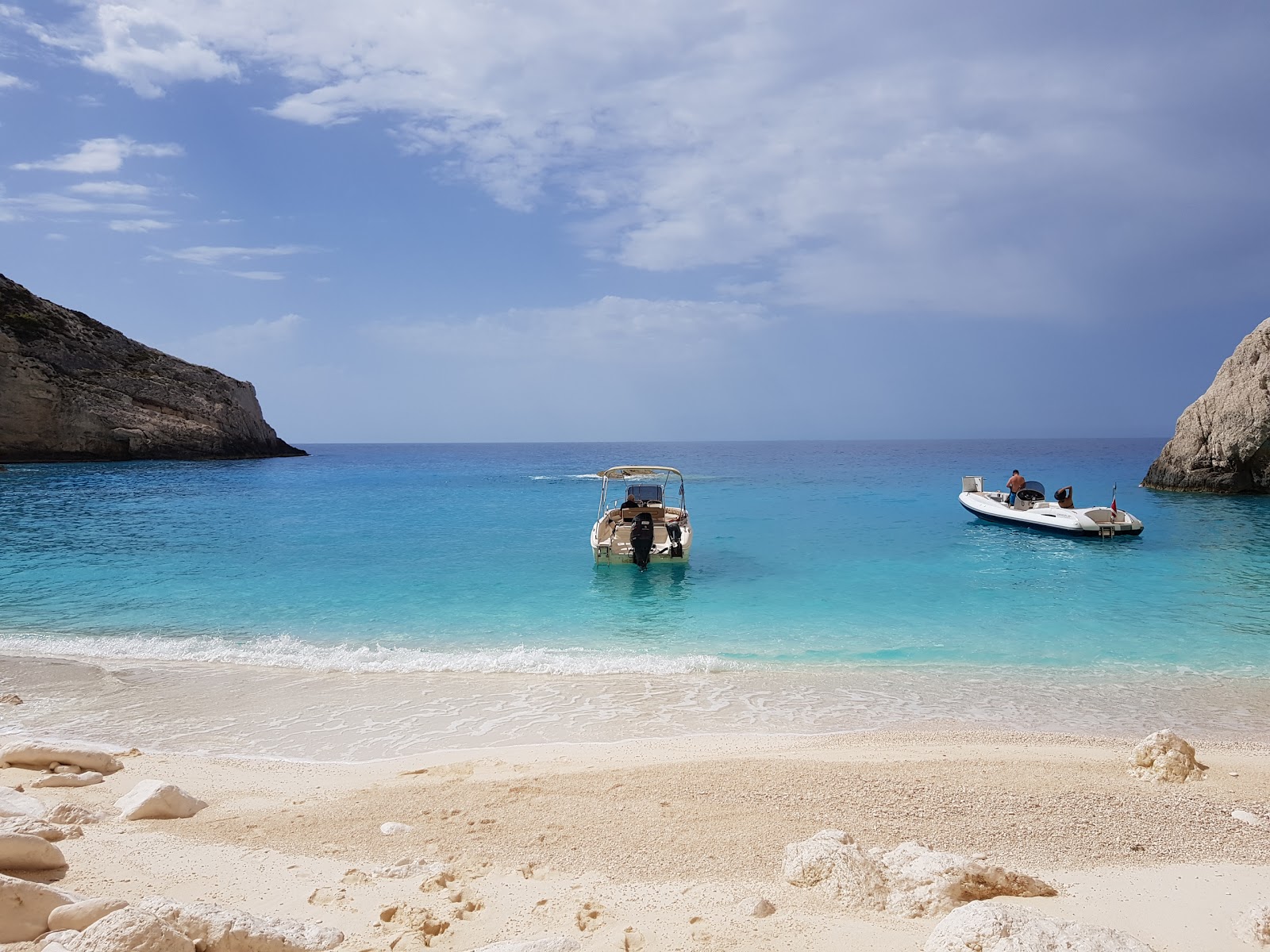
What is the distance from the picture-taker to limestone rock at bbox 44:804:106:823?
4820mm

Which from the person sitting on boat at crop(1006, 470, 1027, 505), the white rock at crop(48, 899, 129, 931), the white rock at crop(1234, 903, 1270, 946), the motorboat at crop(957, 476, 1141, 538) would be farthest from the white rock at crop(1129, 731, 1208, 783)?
the person sitting on boat at crop(1006, 470, 1027, 505)

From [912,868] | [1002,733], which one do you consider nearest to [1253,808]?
[1002,733]

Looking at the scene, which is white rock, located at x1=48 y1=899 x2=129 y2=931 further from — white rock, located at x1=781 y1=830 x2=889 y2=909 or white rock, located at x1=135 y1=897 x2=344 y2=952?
white rock, located at x1=781 y1=830 x2=889 y2=909

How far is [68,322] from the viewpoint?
64.6 m

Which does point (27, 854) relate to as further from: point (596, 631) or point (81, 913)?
point (596, 631)

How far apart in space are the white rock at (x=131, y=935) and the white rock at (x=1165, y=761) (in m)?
6.59

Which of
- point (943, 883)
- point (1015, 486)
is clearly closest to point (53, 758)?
point (943, 883)

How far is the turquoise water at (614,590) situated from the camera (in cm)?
1121

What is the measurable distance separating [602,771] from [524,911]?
2186mm

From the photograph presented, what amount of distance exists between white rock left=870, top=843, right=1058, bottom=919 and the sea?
3741 mm

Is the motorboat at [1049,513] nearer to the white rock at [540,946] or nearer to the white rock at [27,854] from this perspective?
the white rock at [540,946]

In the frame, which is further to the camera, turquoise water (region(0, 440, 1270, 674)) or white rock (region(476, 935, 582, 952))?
turquoise water (region(0, 440, 1270, 674))

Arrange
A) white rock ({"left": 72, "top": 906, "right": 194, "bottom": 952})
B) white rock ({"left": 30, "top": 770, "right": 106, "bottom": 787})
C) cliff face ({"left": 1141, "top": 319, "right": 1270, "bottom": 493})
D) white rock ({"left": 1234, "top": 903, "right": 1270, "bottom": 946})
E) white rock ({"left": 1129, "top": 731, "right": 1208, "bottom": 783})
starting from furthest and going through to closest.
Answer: cliff face ({"left": 1141, "top": 319, "right": 1270, "bottom": 493}), white rock ({"left": 1129, "top": 731, "right": 1208, "bottom": 783}), white rock ({"left": 30, "top": 770, "right": 106, "bottom": 787}), white rock ({"left": 1234, "top": 903, "right": 1270, "bottom": 946}), white rock ({"left": 72, "top": 906, "right": 194, "bottom": 952})

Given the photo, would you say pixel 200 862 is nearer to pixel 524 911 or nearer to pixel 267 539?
pixel 524 911
